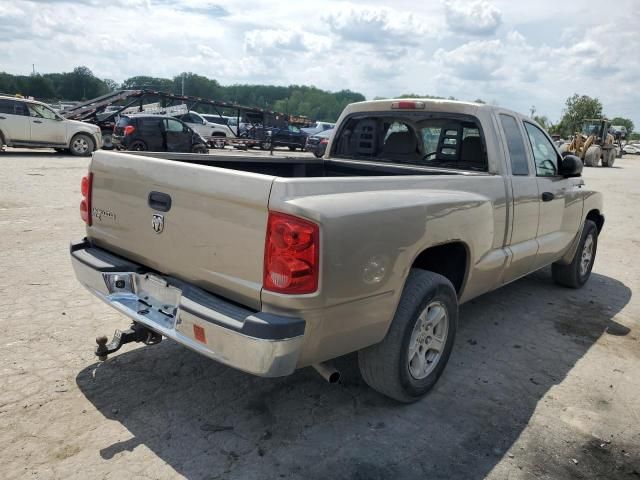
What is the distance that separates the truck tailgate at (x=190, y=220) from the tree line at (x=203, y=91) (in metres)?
77.6

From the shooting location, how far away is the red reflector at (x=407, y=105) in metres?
4.48

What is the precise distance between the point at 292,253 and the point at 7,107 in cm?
1668

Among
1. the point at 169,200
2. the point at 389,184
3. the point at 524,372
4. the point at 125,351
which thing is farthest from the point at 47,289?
the point at 524,372

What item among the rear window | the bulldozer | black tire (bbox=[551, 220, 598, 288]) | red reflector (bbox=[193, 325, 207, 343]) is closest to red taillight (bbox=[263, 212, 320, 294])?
red reflector (bbox=[193, 325, 207, 343])

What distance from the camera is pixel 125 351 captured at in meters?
3.76

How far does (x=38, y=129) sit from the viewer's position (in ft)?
53.8

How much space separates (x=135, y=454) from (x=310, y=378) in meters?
1.24

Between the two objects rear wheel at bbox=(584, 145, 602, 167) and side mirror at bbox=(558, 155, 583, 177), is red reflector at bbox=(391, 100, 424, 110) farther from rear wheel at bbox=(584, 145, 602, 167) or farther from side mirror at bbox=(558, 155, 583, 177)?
rear wheel at bbox=(584, 145, 602, 167)

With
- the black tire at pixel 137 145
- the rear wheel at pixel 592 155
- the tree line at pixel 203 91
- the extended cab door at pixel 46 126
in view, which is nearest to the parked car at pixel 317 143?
the black tire at pixel 137 145

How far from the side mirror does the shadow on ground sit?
5.16ft

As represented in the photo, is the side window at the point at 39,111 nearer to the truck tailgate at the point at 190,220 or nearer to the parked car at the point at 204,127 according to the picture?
the parked car at the point at 204,127

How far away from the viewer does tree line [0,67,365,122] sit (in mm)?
80812

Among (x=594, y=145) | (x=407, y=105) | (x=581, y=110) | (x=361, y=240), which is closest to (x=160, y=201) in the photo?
(x=361, y=240)

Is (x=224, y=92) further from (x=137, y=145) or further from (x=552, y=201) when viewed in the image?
(x=552, y=201)
